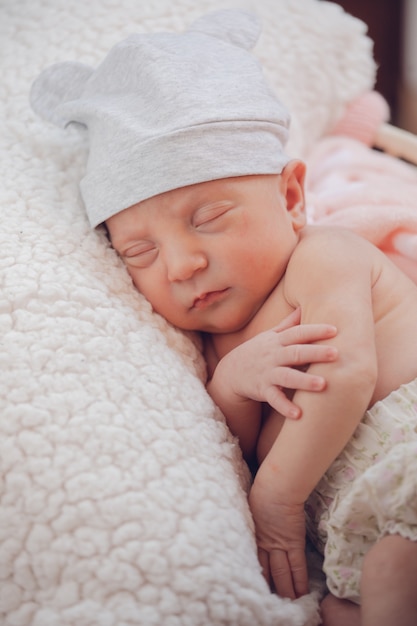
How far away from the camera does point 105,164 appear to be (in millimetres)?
1061

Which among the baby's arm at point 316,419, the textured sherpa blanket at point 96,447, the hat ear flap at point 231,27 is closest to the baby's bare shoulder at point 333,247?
the baby's arm at point 316,419

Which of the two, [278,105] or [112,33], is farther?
[112,33]

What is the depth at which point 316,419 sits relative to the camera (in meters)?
0.88

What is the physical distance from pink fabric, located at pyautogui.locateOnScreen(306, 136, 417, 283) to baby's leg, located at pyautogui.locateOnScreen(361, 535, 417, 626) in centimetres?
51

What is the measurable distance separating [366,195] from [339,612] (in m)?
0.72

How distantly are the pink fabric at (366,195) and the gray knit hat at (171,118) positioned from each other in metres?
0.19

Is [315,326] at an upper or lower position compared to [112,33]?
lower

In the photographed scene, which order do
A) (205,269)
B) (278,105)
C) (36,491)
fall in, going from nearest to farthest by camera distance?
1. (36,491)
2. (205,269)
3. (278,105)

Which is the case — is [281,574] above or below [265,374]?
below

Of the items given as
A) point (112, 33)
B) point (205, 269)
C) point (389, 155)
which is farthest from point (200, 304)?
point (389, 155)

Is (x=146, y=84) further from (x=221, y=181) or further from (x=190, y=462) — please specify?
(x=190, y=462)

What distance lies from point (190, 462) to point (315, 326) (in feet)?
0.76

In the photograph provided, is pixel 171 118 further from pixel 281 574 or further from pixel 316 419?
pixel 281 574

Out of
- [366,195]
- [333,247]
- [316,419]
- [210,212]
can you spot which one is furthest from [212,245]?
[366,195]
